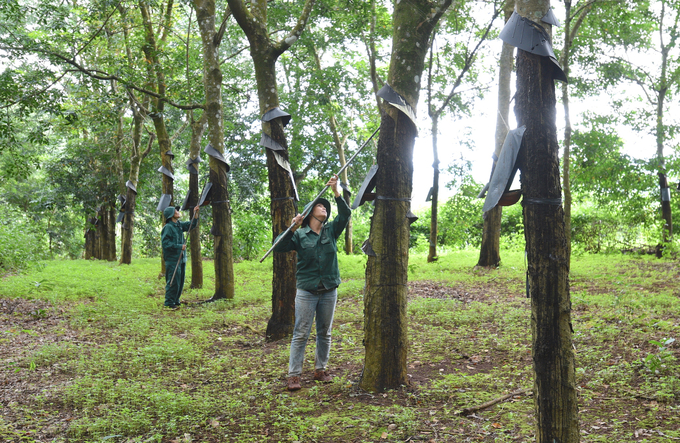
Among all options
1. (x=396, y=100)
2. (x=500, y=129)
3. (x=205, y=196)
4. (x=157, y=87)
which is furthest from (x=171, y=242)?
(x=500, y=129)

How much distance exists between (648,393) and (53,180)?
22438 mm

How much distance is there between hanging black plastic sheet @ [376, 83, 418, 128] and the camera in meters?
4.73

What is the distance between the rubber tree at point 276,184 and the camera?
7.20 m

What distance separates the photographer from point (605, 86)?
513 inches

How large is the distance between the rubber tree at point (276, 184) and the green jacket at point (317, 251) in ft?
6.18

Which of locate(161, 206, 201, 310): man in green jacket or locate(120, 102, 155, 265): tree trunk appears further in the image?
locate(120, 102, 155, 265): tree trunk

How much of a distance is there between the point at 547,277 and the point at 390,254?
1976mm

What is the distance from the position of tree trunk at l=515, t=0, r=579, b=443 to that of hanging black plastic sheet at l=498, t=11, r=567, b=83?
0.07m

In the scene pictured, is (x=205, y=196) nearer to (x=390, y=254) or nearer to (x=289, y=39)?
(x=289, y=39)

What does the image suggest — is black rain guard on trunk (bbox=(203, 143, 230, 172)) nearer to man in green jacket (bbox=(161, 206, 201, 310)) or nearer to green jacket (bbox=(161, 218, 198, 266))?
man in green jacket (bbox=(161, 206, 201, 310))

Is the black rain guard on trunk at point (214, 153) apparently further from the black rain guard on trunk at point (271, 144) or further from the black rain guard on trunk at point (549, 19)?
the black rain guard on trunk at point (549, 19)

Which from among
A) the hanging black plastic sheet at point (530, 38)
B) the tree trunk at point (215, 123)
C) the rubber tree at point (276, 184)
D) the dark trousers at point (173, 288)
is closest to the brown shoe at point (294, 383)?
the rubber tree at point (276, 184)

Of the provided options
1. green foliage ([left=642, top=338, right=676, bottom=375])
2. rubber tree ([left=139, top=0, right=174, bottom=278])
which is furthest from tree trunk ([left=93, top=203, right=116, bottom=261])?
green foliage ([left=642, top=338, right=676, bottom=375])

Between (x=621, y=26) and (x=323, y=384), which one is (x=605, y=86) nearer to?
(x=621, y=26)
